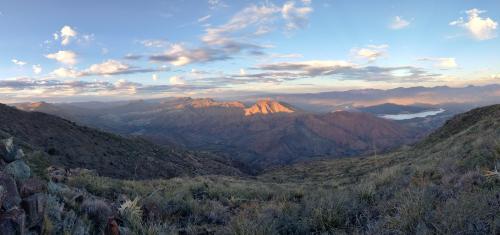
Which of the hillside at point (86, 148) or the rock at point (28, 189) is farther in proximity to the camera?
the hillside at point (86, 148)

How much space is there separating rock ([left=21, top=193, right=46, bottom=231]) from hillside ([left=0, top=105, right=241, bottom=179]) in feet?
108

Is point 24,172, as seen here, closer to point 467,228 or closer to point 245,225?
point 245,225

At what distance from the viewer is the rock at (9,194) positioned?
15.9 ft

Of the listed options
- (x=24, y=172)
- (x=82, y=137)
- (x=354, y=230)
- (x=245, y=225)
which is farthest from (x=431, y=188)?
(x=82, y=137)

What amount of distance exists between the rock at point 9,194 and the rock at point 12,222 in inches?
13.3

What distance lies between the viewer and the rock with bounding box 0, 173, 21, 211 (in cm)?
485

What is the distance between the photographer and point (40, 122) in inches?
1991

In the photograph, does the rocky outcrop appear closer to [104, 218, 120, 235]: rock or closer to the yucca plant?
[104, 218, 120, 235]: rock

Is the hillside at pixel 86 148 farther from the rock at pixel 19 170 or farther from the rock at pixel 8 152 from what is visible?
the rock at pixel 19 170

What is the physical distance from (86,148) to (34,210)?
43.1 meters

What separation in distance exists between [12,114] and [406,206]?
5630 centimetres

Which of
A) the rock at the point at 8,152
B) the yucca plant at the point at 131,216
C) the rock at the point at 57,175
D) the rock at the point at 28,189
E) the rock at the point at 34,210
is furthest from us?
the rock at the point at 57,175

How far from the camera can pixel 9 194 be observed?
508cm

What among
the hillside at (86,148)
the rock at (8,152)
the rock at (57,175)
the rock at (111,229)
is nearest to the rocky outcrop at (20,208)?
the rock at (111,229)
